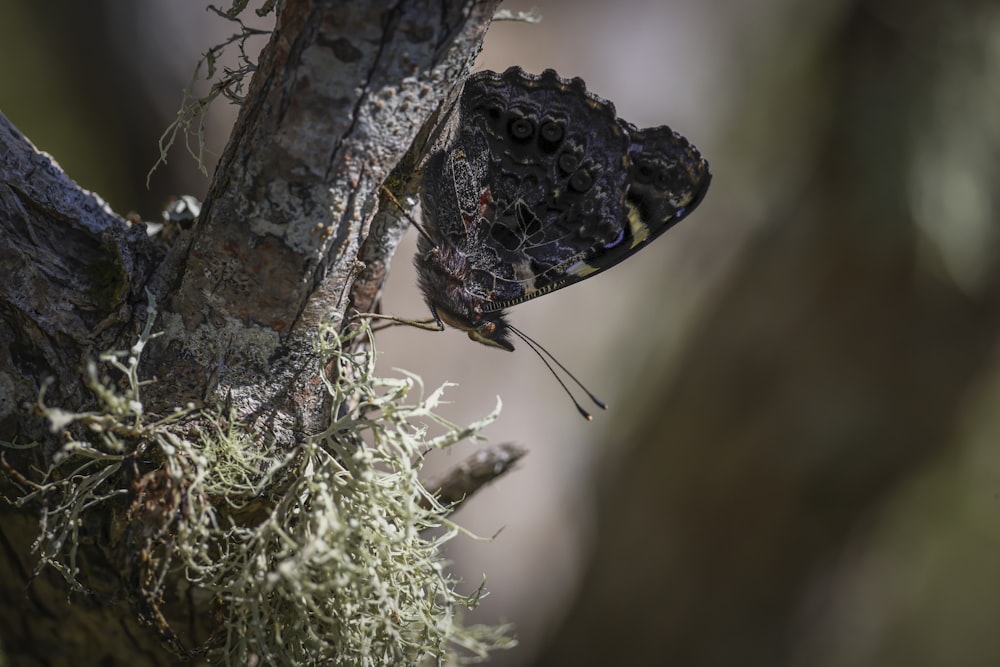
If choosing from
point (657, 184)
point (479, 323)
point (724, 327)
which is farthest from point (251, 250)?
point (724, 327)

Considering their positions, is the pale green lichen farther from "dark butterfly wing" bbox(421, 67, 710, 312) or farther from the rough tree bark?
"dark butterfly wing" bbox(421, 67, 710, 312)

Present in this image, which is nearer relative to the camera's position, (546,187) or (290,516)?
(290,516)

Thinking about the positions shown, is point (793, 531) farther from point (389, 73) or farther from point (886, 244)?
point (389, 73)

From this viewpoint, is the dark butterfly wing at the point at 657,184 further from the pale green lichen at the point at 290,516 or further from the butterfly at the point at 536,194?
the pale green lichen at the point at 290,516

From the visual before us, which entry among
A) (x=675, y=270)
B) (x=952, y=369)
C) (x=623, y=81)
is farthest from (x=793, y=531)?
(x=623, y=81)

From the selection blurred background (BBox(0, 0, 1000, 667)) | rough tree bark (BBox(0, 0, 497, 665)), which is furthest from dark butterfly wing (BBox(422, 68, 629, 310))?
blurred background (BBox(0, 0, 1000, 667))

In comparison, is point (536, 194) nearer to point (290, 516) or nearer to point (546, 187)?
point (546, 187)
